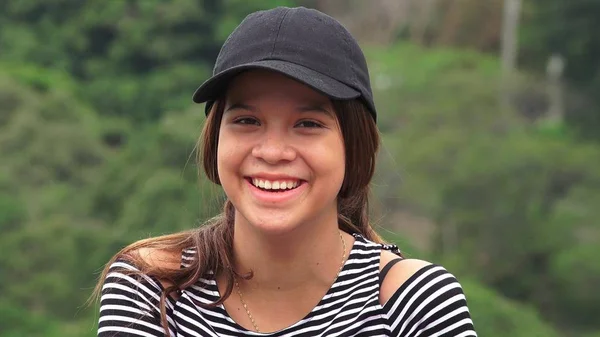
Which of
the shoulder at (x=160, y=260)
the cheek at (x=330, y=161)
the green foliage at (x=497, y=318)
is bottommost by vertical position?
the green foliage at (x=497, y=318)

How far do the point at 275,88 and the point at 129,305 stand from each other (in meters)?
0.33

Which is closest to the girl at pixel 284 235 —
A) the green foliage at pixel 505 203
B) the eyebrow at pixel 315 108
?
the eyebrow at pixel 315 108

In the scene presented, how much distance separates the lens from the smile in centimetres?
128

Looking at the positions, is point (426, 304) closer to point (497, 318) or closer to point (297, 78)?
point (297, 78)

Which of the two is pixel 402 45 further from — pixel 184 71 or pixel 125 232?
pixel 125 232

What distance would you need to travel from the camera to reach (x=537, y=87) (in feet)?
56.5

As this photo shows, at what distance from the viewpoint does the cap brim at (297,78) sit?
1.23 meters

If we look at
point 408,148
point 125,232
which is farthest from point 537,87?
point 125,232

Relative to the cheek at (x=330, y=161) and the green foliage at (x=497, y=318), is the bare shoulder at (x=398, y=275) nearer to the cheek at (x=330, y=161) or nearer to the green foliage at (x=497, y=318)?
the cheek at (x=330, y=161)

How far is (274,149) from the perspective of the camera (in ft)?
4.15

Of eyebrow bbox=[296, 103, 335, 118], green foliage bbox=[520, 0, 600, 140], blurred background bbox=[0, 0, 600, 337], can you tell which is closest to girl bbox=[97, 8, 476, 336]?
eyebrow bbox=[296, 103, 335, 118]

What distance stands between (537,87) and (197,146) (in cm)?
1633

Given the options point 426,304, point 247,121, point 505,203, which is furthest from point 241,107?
point 505,203

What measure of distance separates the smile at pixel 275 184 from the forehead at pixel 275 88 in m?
0.10
